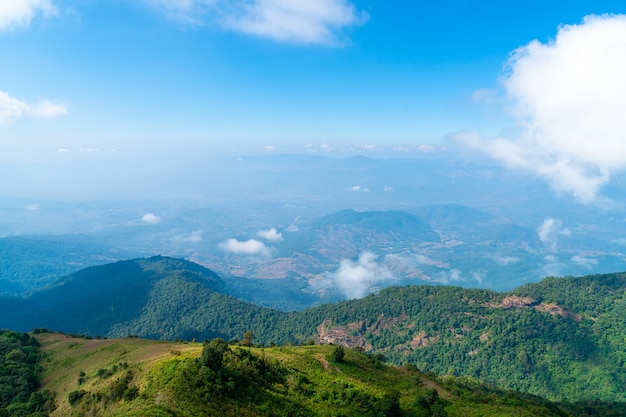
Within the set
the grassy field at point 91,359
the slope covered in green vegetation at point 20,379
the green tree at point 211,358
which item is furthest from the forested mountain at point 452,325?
the green tree at point 211,358

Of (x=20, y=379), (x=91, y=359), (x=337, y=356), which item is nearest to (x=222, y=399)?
(x=337, y=356)

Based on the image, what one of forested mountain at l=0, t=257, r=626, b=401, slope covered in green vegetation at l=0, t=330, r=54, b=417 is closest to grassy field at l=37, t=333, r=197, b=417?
slope covered in green vegetation at l=0, t=330, r=54, b=417

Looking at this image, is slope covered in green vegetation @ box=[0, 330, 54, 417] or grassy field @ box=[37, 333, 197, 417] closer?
grassy field @ box=[37, 333, 197, 417]

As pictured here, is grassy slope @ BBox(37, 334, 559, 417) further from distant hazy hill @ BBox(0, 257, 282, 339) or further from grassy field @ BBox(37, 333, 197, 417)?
distant hazy hill @ BBox(0, 257, 282, 339)

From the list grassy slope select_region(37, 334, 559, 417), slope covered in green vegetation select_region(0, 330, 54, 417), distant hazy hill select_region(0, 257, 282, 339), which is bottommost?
distant hazy hill select_region(0, 257, 282, 339)

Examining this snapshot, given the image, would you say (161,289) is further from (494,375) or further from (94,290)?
(494,375)

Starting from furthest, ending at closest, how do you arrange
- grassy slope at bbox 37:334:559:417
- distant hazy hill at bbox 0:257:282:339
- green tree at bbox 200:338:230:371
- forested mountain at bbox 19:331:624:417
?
distant hazy hill at bbox 0:257:282:339 → green tree at bbox 200:338:230:371 → forested mountain at bbox 19:331:624:417 → grassy slope at bbox 37:334:559:417

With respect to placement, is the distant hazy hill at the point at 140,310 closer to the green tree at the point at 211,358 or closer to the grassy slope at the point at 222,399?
the grassy slope at the point at 222,399
